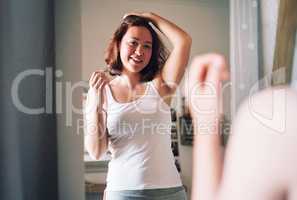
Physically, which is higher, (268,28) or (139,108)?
(268,28)

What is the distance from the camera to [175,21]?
0.92 m

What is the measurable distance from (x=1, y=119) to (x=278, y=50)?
68 centimetres

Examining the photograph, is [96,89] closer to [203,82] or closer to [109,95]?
[109,95]

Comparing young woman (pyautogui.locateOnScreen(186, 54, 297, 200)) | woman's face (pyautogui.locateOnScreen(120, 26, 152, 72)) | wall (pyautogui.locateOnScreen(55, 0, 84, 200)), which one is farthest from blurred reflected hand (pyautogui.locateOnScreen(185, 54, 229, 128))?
wall (pyautogui.locateOnScreen(55, 0, 84, 200))

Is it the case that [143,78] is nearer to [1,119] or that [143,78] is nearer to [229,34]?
[229,34]

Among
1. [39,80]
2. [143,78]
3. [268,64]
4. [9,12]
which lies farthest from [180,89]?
[9,12]

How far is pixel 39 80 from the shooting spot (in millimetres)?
909

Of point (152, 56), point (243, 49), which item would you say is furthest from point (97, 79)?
point (243, 49)

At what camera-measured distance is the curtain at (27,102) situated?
0.89 meters

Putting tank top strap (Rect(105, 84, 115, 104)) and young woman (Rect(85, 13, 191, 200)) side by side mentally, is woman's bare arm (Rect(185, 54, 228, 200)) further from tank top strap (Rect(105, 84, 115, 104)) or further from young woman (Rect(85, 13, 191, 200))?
tank top strap (Rect(105, 84, 115, 104))

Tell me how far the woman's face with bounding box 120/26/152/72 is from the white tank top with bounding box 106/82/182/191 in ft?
0.25

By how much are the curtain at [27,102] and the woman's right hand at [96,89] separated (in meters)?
0.09

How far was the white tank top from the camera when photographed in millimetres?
877

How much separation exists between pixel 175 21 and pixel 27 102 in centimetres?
40
